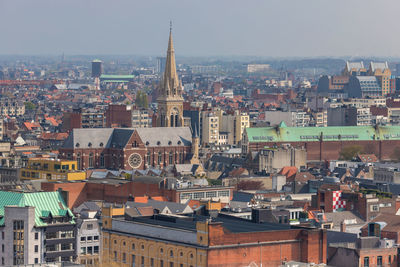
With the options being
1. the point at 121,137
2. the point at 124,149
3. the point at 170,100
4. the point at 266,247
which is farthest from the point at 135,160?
the point at 266,247

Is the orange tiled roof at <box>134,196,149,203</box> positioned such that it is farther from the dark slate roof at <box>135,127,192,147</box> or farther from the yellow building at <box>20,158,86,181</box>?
the dark slate roof at <box>135,127,192,147</box>

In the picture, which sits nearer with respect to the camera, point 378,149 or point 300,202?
point 300,202

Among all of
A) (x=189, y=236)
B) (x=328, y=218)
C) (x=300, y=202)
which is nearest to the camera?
(x=189, y=236)

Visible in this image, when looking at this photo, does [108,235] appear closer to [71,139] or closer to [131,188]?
[131,188]

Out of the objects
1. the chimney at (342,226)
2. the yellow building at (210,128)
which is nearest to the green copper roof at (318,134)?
the yellow building at (210,128)

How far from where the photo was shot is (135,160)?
147 metres

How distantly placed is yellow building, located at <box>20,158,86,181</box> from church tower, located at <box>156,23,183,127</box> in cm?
5095

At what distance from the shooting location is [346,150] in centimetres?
16050

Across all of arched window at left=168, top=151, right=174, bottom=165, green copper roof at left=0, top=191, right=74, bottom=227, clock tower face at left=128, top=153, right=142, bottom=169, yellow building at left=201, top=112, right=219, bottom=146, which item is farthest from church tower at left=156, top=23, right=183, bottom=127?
green copper roof at left=0, top=191, right=74, bottom=227

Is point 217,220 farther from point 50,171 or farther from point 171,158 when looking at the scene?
point 171,158

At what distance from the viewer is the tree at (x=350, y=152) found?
157 meters

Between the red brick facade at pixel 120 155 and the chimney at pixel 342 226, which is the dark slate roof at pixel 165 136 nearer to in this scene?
the red brick facade at pixel 120 155

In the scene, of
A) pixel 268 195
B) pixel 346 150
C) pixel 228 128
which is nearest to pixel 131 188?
pixel 268 195

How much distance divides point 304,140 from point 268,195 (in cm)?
5630
